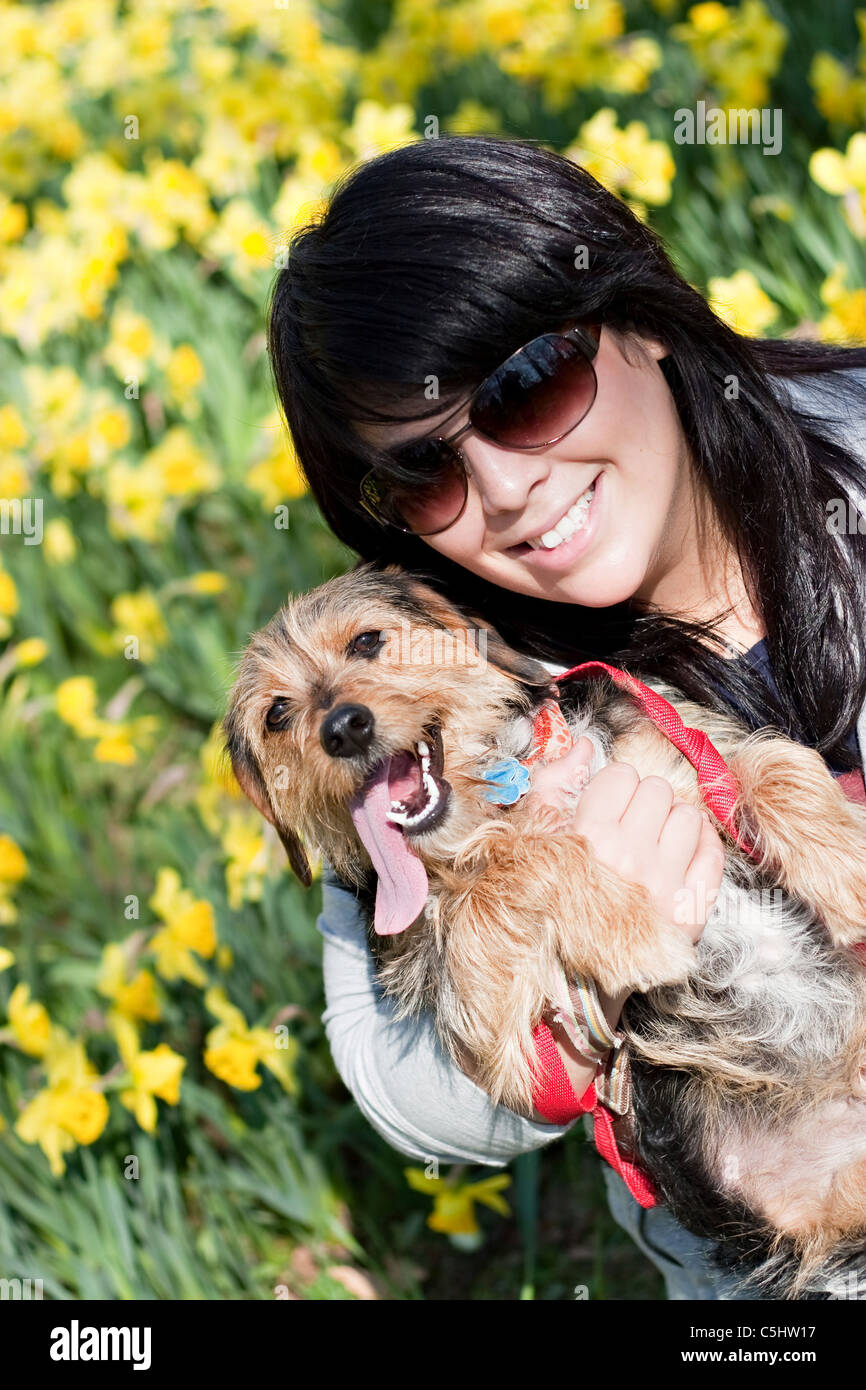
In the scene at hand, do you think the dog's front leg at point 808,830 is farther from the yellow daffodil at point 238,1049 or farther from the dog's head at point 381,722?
the yellow daffodil at point 238,1049

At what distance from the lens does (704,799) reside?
1925 millimetres

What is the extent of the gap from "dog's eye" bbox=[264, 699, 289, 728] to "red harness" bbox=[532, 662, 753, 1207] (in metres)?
0.55

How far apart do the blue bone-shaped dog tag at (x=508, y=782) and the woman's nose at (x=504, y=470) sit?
455 mm

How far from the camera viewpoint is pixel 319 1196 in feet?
8.52

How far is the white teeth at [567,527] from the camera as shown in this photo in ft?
6.06

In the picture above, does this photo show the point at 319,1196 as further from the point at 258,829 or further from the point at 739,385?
the point at 739,385

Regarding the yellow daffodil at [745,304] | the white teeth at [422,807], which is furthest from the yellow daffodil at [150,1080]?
the yellow daffodil at [745,304]

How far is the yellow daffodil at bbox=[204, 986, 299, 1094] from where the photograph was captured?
245cm

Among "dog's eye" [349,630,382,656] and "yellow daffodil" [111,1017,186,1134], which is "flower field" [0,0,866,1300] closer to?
"yellow daffodil" [111,1017,186,1134]

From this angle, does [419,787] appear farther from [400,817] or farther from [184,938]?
[184,938]

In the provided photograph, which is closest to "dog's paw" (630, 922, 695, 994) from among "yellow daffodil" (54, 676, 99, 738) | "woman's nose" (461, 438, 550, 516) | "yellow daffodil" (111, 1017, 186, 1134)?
"woman's nose" (461, 438, 550, 516)
